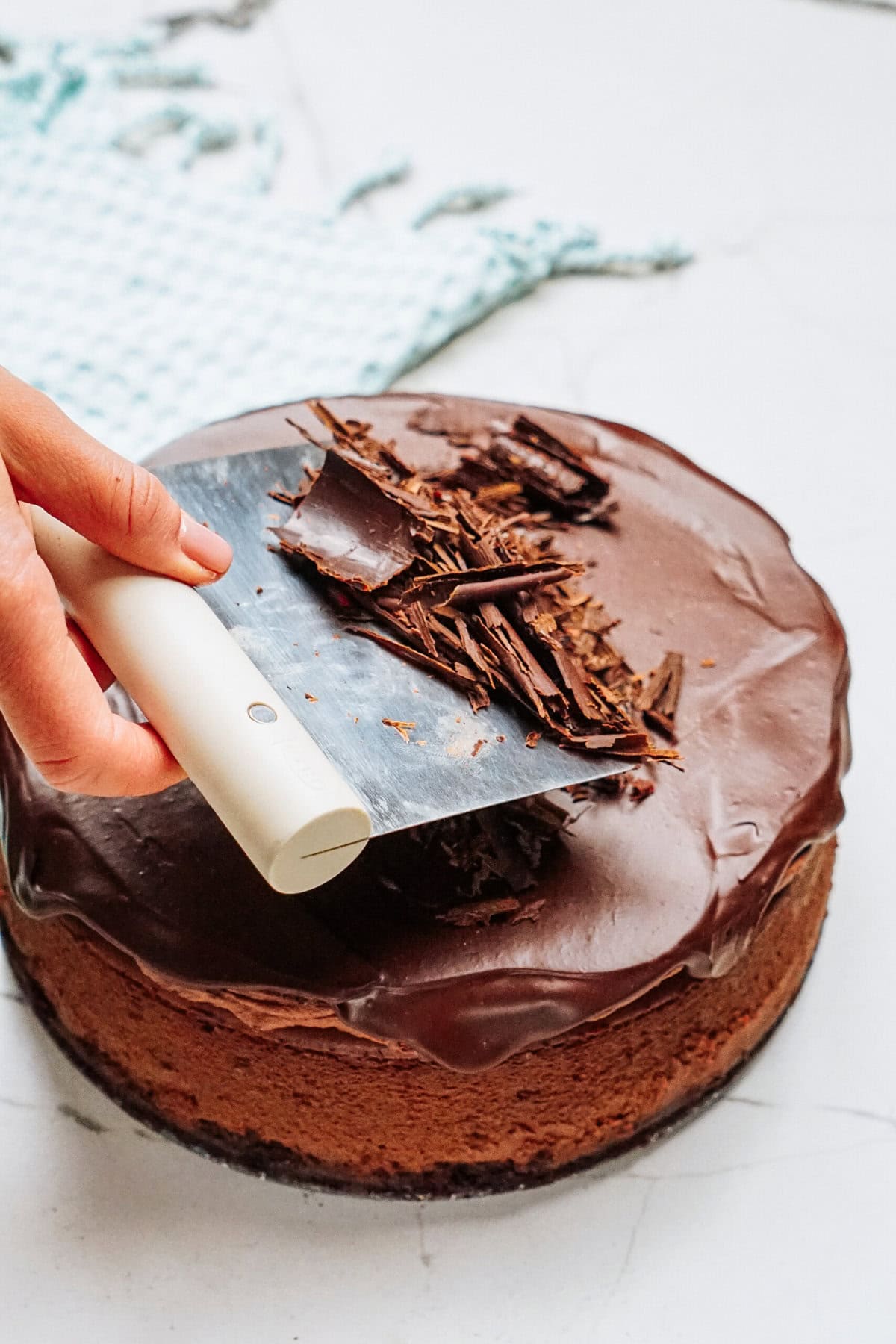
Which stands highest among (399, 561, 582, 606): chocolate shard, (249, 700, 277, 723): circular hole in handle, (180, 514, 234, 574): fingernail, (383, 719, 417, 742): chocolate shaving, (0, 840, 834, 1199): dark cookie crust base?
(180, 514, 234, 574): fingernail

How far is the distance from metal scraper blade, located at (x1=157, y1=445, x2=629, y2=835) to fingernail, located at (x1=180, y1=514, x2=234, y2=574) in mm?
65

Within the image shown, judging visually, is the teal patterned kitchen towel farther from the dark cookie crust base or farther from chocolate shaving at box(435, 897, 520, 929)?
chocolate shaving at box(435, 897, 520, 929)

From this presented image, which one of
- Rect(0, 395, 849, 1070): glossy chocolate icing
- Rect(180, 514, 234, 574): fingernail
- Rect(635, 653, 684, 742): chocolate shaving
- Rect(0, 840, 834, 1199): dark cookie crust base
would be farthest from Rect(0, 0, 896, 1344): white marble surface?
Rect(180, 514, 234, 574): fingernail

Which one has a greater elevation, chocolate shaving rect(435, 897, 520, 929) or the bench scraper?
the bench scraper

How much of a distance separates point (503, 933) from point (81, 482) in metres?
0.62

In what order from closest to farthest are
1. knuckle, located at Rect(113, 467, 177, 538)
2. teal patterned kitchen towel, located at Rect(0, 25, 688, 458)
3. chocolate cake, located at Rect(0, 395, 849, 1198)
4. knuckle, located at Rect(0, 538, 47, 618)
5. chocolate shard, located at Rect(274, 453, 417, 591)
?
knuckle, located at Rect(0, 538, 47, 618), knuckle, located at Rect(113, 467, 177, 538), chocolate cake, located at Rect(0, 395, 849, 1198), chocolate shard, located at Rect(274, 453, 417, 591), teal patterned kitchen towel, located at Rect(0, 25, 688, 458)

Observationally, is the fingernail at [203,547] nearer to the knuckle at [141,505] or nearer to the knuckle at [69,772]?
the knuckle at [141,505]

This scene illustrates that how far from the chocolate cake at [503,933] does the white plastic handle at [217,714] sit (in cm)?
21

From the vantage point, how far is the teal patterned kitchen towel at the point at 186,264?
8.46ft

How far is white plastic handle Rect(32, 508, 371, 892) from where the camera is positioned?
3.97ft

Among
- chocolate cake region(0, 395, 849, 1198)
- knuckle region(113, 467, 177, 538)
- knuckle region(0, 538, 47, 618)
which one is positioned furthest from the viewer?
chocolate cake region(0, 395, 849, 1198)

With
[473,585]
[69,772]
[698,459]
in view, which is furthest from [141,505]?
[698,459]

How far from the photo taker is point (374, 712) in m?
1.41

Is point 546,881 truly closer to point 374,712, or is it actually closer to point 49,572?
point 374,712
